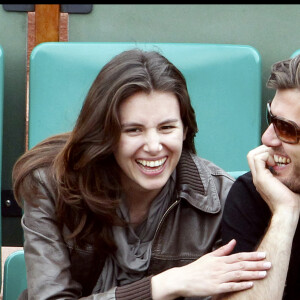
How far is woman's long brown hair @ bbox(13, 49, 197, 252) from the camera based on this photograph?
5.92 ft

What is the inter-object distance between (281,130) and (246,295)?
0.40m

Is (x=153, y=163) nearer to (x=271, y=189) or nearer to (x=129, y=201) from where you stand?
(x=129, y=201)

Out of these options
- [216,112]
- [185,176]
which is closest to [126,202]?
[185,176]

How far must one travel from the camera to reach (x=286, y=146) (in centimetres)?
177

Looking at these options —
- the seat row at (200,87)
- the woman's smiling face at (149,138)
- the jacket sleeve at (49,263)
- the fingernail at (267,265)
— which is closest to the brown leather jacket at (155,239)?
the jacket sleeve at (49,263)

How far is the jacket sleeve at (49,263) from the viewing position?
179 cm

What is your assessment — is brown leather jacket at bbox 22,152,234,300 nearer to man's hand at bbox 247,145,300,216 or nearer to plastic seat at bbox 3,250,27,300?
man's hand at bbox 247,145,300,216

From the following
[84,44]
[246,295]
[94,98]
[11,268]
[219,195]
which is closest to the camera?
[246,295]

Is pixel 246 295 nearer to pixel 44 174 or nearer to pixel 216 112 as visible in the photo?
pixel 44 174

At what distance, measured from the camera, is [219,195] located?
1952mm

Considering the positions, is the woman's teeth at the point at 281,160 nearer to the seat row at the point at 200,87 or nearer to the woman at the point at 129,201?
the woman at the point at 129,201

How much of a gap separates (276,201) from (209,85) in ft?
2.31

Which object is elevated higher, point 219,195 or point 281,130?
point 281,130

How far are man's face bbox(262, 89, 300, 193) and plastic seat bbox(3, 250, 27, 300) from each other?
80 centimetres
